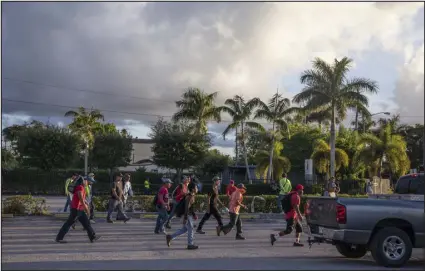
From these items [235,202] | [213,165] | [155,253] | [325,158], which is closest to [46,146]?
[213,165]

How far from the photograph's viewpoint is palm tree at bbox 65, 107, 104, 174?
4981cm

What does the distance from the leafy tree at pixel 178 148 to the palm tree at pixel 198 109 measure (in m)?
2.96

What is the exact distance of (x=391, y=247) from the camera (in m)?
10.1

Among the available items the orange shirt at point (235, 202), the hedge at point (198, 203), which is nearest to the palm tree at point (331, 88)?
the hedge at point (198, 203)

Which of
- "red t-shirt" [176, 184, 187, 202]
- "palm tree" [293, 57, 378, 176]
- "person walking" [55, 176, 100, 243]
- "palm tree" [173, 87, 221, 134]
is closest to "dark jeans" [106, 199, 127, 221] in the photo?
"red t-shirt" [176, 184, 187, 202]

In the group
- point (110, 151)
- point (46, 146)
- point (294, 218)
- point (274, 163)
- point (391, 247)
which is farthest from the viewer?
point (110, 151)

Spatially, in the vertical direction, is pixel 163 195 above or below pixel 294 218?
above

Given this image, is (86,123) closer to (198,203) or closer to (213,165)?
(213,165)

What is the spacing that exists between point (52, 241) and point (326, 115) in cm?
2616

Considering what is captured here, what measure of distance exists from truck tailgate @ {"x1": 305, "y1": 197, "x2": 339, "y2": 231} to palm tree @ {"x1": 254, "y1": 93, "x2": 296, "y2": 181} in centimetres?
3179

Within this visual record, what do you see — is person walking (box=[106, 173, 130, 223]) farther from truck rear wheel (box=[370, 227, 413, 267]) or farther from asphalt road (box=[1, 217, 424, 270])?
truck rear wheel (box=[370, 227, 413, 267])

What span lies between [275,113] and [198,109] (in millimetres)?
6393

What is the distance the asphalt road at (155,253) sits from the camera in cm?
1003

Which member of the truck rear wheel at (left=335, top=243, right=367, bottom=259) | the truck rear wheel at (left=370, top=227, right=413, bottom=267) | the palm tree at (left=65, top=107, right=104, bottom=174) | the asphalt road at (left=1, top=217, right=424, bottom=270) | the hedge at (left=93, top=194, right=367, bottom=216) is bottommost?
the asphalt road at (left=1, top=217, right=424, bottom=270)
